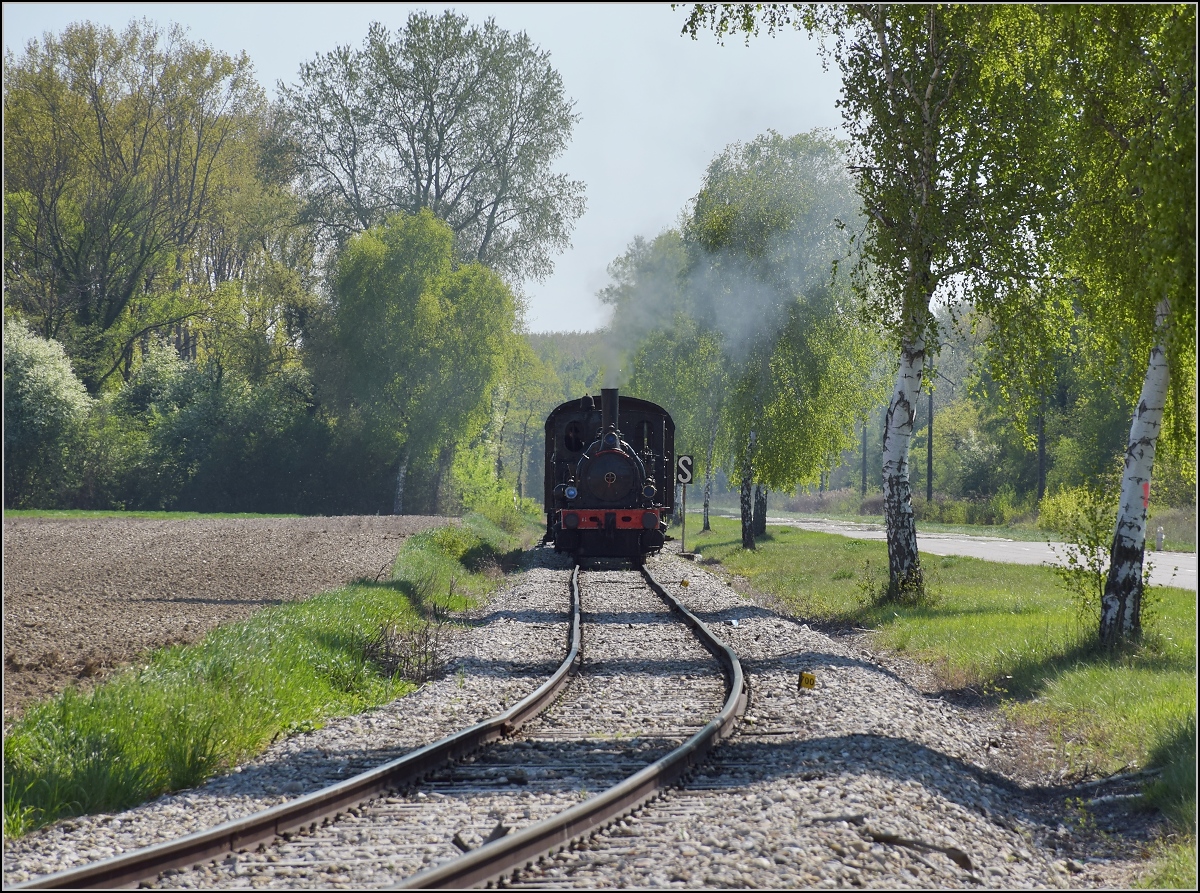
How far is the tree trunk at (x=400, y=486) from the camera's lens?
4525 centimetres

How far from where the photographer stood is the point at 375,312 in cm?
4331

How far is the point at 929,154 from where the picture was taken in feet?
46.4

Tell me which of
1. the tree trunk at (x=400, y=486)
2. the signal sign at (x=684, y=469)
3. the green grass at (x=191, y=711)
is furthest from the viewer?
the tree trunk at (x=400, y=486)

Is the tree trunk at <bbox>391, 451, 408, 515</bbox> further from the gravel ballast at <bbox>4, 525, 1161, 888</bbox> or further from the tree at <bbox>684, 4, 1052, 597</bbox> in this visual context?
the gravel ballast at <bbox>4, 525, 1161, 888</bbox>

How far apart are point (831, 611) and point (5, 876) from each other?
522 inches

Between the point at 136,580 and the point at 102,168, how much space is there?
28726 millimetres

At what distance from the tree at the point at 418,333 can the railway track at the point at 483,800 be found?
34.4 m

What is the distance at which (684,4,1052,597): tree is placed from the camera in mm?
13430

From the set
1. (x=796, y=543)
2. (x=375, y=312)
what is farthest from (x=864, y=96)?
(x=375, y=312)

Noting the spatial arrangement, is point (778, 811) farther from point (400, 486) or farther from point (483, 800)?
point (400, 486)

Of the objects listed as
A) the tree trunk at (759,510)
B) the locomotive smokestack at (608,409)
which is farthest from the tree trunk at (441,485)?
the locomotive smokestack at (608,409)

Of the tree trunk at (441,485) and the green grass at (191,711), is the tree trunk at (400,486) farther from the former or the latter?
the green grass at (191,711)

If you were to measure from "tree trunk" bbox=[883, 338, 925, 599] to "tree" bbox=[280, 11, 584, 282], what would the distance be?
32.6 m

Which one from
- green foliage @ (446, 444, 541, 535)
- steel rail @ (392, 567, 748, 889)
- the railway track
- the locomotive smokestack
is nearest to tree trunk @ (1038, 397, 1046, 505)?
green foliage @ (446, 444, 541, 535)
